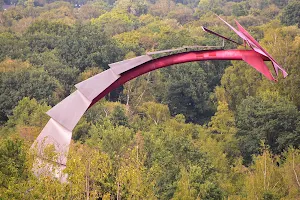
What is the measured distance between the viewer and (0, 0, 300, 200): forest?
12.4m

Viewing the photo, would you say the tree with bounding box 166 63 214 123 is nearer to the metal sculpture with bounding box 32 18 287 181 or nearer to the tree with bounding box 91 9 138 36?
the tree with bounding box 91 9 138 36

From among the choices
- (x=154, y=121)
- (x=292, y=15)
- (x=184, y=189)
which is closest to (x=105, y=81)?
(x=184, y=189)

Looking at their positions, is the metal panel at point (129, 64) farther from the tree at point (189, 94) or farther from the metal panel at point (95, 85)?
the tree at point (189, 94)

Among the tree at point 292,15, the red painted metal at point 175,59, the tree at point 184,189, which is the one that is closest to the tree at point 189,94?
the tree at point 292,15

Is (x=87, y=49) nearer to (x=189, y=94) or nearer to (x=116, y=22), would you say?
(x=189, y=94)

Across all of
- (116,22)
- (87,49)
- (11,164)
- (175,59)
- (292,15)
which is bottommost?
(11,164)

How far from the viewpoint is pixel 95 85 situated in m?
9.47

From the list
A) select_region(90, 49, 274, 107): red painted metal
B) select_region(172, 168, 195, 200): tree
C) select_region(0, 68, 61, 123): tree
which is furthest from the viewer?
select_region(0, 68, 61, 123): tree

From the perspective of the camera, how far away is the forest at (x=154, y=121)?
1240 centimetres

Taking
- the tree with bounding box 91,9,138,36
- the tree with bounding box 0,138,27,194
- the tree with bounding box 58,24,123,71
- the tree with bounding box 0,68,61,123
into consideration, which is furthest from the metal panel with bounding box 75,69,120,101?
the tree with bounding box 91,9,138,36

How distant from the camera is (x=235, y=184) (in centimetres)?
2267

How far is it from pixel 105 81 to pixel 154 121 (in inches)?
871

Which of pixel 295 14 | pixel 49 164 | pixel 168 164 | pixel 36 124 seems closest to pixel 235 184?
pixel 168 164

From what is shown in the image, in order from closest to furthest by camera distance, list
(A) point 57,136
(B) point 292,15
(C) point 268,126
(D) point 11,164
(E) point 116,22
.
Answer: (A) point 57,136 < (D) point 11,164 < (C) point 268,126 < (B) point 292,15 < (E) point 116,22
